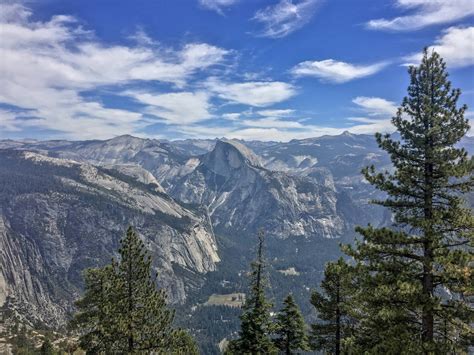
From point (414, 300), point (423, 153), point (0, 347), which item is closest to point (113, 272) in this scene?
point (414, 300)

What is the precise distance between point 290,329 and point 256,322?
4425mm

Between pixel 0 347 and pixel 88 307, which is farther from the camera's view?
pixel 0 347

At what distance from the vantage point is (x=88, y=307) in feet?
137

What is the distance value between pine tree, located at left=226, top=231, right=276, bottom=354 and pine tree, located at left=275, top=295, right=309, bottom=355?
5.31 ft

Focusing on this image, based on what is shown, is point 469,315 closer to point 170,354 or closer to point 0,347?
point 170,354

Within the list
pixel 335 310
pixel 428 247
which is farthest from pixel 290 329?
pixel 428 247

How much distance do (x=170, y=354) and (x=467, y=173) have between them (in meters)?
27.9

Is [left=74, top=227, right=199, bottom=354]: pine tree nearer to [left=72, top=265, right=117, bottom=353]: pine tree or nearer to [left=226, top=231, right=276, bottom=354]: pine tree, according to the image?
[left=72, top=265, right=117, bottom=353]: pine tree

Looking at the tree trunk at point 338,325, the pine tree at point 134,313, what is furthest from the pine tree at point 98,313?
the tree trunk at point 338,325

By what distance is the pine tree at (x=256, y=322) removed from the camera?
3956 centimetres

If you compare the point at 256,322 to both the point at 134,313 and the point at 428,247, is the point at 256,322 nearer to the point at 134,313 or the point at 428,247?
the point at 134,313

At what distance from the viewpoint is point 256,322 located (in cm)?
3956

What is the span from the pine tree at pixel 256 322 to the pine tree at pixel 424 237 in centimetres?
1902

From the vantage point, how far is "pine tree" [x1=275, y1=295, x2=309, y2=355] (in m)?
41.2
